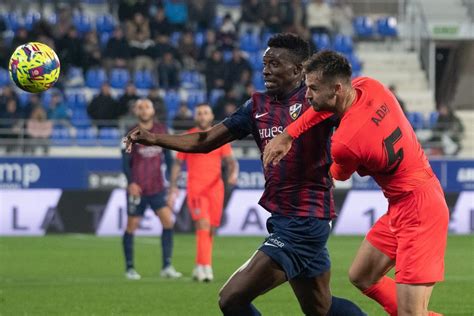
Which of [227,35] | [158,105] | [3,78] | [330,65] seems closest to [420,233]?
[330,65]

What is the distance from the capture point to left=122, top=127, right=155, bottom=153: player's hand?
7.52m

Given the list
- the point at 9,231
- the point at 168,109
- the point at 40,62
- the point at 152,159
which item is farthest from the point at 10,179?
the point at 40,62

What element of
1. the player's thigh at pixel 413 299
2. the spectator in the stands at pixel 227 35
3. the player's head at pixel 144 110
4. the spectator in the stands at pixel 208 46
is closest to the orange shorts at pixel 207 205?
the player's head at pixel 144 110

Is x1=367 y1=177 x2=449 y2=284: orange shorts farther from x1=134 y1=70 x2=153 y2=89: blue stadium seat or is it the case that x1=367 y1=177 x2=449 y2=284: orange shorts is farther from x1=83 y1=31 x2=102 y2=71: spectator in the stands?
x1=83 y1=31 x2=102 y2=71: spectator in the stands

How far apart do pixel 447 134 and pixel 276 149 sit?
17668mm

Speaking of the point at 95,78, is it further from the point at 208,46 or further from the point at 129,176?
the point at 129,176

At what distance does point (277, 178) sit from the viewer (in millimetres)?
8102

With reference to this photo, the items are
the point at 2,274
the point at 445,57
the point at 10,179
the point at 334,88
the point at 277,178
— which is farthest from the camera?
the point at 445,57

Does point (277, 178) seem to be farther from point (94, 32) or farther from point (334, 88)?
point (94, 32)

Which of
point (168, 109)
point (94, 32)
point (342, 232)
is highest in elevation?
point (94, 32)

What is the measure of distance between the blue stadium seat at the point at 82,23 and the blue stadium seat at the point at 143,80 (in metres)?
2.32

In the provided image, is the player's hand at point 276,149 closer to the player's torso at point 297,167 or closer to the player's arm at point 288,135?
the player's arm at point 288,135

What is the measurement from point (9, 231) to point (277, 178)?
49.0 ft

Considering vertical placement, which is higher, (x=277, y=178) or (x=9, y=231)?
(x=277, y=178)
